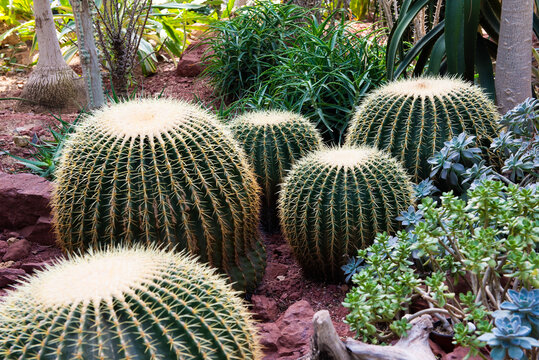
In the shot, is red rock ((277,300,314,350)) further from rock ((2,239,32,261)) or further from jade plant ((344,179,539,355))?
rock ((2,239,32,261))

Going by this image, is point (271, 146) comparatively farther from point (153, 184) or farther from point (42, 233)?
point (42, 233)

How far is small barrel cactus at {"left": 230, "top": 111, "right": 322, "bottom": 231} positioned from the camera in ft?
11.2

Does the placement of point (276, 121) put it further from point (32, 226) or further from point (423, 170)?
point (32, 226)

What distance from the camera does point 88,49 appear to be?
4.02 metres

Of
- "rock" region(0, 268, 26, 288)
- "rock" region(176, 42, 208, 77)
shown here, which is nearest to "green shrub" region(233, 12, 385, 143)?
"rock" region(176, 42, 208, 77)

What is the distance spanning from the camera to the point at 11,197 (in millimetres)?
3506

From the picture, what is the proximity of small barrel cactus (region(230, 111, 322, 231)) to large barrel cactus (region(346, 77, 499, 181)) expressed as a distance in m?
0.46

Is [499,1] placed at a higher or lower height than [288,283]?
higher

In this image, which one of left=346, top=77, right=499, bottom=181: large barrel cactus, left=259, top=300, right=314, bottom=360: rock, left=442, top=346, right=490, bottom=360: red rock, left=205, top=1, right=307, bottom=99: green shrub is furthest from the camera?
left=205, top=1, right=307, bottom=99: green shrub

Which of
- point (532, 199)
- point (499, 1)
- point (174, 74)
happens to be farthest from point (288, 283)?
point (174, 74)

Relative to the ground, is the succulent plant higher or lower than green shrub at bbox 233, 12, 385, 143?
lower

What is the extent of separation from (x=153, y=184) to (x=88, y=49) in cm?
203

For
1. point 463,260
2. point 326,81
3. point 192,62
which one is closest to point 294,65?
point 326,81

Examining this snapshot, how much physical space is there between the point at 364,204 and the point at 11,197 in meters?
2.15
